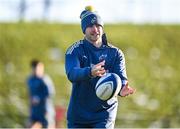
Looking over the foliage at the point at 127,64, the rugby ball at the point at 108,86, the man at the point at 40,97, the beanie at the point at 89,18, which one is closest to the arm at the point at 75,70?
the rugby ball at the point at 108,86

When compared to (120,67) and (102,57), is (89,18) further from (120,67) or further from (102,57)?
(120,67)

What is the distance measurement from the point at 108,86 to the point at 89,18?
1.06 m

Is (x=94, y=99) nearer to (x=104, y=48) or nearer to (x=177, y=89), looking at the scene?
(x=104, y=48)

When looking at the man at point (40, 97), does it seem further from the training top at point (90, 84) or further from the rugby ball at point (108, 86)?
the rugby ball at point (108, 86)

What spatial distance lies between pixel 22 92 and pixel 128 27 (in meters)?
4.38

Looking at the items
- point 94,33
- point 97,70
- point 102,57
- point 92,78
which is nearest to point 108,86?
point 97,70

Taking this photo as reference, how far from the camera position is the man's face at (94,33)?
895 cm

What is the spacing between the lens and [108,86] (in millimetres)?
8539

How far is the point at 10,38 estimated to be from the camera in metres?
26.3

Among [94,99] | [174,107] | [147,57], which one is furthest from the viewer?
[147,57]

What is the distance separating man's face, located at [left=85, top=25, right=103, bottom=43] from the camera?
8.95 metres

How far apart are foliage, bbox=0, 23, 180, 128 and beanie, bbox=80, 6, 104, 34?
46.2 ft

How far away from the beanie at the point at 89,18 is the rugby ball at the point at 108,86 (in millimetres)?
752

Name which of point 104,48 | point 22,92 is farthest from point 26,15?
point 104,48
